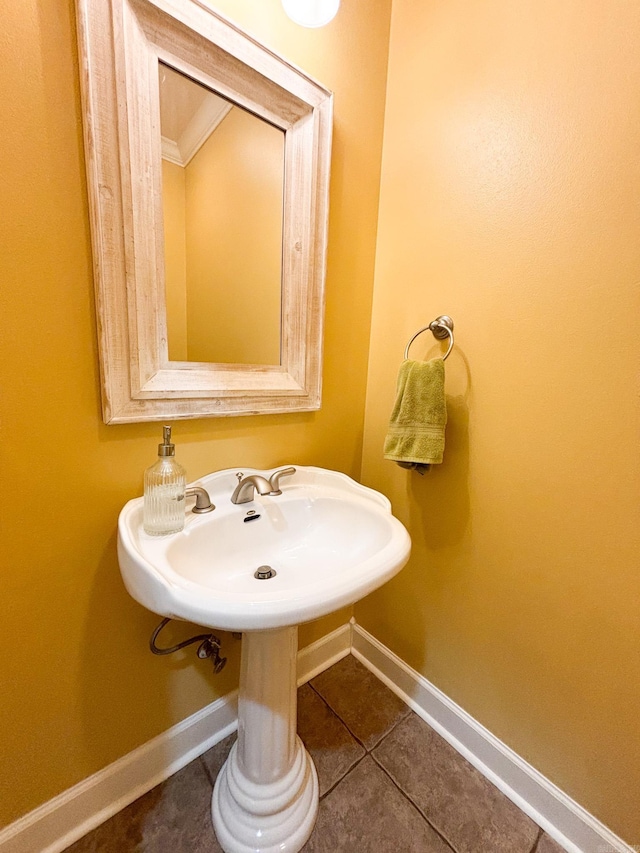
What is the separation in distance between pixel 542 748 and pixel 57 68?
1829 millimetres

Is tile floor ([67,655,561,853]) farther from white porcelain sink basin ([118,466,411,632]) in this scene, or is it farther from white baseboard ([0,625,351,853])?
white porcelain sink basin ([118,466,411,632])

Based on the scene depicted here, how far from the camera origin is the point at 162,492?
71 cm

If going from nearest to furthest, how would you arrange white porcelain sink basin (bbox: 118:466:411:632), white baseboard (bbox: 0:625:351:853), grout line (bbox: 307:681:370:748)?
white porcelain sink basin (bbox: 118:466:411:632)
white baseboard (bbox: 0:625:351:853)
grout line (bbox: 307:681:370:748)

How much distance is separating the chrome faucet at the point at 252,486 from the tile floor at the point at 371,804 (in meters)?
0.80

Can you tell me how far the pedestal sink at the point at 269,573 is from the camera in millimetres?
658

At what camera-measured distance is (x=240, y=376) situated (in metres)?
0.89

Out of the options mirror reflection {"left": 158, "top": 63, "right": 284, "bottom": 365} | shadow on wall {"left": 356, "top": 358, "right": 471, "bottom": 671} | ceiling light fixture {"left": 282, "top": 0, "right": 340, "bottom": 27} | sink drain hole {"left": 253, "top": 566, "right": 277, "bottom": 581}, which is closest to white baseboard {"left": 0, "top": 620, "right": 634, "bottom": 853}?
shadow on wall {"left": 356, "top": 358, "right": 471, "bottom": 671}

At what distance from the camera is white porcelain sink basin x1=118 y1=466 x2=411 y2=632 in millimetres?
517

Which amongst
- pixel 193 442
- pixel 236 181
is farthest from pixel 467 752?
pixel 236 181

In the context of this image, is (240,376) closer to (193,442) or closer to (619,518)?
(193,442)

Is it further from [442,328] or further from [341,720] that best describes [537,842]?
[442,328]

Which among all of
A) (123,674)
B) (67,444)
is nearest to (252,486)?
(67,444)

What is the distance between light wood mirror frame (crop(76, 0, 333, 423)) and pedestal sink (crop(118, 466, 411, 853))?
0.24 m

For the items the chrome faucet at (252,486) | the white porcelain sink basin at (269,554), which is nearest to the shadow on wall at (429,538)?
the white porcelain sink basin at (269,554)
